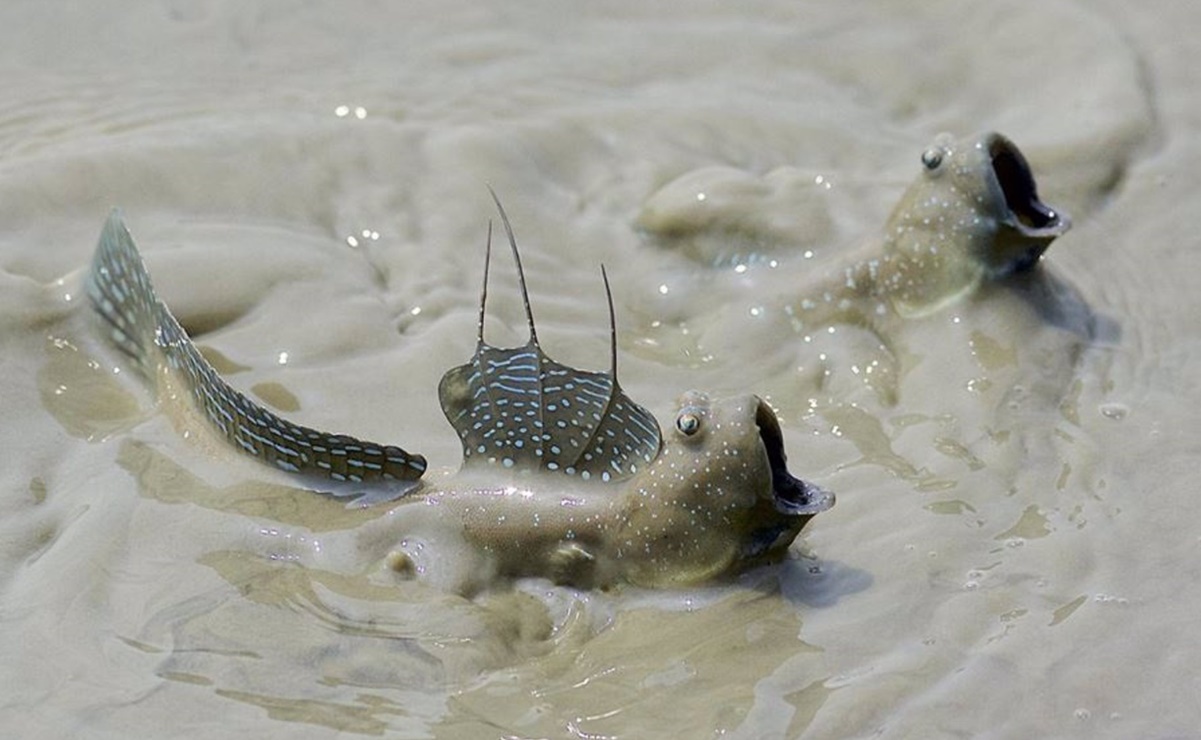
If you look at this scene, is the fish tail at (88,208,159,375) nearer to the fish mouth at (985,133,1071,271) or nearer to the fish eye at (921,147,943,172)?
the fish eye at (921,147,943,172)

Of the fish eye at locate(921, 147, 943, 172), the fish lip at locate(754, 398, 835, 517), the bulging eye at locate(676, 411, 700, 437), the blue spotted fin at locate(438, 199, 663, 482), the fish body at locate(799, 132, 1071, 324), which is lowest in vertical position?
the fish lip at locate(754, 398, 835, 517)

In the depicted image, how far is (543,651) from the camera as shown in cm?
319

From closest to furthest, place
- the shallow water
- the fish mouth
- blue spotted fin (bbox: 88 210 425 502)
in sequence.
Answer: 1. the shallow water
2. blue spotted fin (bbox: 88 210 425 502)
3. the fish mouth

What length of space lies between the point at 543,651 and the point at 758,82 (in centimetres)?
282

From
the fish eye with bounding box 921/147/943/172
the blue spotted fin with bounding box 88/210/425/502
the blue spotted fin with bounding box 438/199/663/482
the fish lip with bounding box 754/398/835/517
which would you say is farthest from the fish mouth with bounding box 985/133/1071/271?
the blue spotted fin with bounding box 88/210/425/502

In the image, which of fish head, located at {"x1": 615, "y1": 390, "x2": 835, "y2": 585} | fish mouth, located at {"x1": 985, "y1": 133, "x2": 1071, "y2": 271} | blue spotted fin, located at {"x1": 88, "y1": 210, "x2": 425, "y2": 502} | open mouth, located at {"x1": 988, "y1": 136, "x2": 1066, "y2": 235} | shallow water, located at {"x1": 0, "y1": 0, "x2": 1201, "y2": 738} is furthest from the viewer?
open mouth, located at {"x1": 988, "y1": 136, "x2": 1066, "y2": 235}

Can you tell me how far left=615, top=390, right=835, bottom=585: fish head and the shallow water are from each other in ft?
0.26

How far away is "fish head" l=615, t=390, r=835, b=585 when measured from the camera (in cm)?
325

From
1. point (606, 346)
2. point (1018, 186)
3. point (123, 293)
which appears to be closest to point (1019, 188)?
point (1018, 186)

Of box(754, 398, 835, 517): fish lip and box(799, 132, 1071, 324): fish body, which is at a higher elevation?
box(799, 132, 1071, 324): fish body

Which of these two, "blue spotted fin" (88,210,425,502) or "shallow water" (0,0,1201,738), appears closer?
"shallow water" (0,0,1201,738)

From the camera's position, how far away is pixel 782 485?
338 cm

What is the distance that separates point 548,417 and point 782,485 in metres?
0.49

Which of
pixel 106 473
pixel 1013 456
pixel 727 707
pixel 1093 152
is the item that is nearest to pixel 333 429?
pixel 106 473
